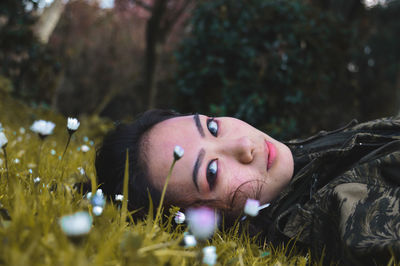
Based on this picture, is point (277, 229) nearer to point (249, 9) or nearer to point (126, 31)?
point (249, 9)

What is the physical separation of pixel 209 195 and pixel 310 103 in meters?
3.38

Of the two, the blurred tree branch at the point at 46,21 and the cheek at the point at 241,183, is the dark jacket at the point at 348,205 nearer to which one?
the cheek at the point at 241,183

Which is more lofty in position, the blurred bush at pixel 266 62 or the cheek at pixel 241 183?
the blurred bush at pixel 266 62

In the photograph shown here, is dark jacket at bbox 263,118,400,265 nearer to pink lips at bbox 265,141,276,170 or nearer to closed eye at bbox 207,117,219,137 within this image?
pink lips at bbox 265,141,276,170

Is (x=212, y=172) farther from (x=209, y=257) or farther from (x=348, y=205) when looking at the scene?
(x=209, y=257)

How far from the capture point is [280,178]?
2.05m

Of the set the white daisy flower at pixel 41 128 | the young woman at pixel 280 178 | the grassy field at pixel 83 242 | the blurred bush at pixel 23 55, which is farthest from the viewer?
the blurred bush at pixel 23 55

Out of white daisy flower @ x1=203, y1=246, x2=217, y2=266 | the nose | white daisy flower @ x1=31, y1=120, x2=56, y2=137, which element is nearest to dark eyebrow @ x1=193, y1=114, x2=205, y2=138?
the nose

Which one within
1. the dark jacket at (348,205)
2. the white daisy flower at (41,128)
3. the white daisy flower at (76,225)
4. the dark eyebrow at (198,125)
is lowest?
the dark jacket at (348,205)

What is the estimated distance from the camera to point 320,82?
4.83m

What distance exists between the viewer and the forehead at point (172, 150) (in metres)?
1.87

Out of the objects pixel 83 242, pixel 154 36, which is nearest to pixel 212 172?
pixel 83 242

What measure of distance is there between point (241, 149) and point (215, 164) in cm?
16

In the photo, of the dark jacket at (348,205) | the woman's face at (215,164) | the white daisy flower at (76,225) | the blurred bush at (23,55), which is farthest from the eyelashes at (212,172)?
the blurred bush at (23,55)
